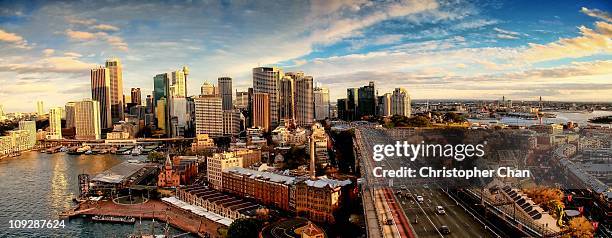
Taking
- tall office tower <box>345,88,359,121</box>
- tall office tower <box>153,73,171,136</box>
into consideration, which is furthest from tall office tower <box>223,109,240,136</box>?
tall office tower <box>345,88,359,121</box>

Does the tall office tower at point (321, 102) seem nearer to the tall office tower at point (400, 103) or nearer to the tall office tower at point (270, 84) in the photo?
the tall office tower at point (270, 84)

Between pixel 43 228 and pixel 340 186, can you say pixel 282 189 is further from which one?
pixel 43 228

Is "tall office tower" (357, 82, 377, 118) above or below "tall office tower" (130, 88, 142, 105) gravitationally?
below

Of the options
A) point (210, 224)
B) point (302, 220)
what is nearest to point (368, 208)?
point (302, 220)

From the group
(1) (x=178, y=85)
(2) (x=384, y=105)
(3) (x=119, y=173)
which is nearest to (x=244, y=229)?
(3) (x=119, y=173)

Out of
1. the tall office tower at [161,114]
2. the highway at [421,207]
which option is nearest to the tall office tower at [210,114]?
the tall office tower at [161,114]

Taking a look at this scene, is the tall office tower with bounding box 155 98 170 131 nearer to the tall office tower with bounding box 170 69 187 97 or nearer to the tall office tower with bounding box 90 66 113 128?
the tall office tower with bounding box 170 69 187 97

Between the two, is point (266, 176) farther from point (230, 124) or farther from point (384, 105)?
point (230, 124)
